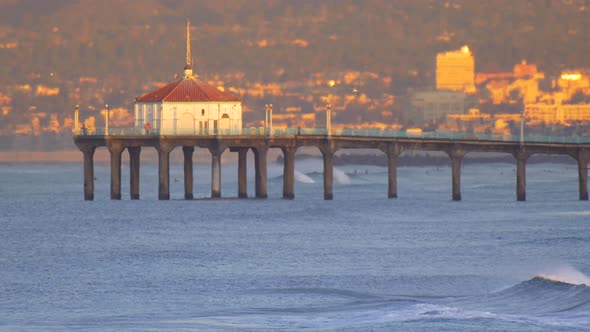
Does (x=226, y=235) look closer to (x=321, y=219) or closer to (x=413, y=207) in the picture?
(x=321, y=219)

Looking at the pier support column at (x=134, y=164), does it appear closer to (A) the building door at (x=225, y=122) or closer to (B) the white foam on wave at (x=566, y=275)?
(A) the building door at (x=225, y=122)

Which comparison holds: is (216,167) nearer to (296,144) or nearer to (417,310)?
(296,144)

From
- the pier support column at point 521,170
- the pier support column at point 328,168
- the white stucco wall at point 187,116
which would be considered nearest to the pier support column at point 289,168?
the pier support column at point 328,168

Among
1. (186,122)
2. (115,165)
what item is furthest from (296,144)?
(115,165)

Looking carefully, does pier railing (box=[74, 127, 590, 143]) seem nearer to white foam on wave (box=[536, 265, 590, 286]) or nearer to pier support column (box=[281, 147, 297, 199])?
pier support column (box=[281, 147, 297, 199])

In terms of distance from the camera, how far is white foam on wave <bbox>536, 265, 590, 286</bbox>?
69.9 metres

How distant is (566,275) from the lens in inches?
2864

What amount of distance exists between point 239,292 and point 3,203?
255ft

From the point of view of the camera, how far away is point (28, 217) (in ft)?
391

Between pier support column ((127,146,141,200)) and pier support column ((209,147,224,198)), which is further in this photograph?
pier support column ((127,146,141,200))

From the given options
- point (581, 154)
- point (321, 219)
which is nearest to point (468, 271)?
point (321, 219)

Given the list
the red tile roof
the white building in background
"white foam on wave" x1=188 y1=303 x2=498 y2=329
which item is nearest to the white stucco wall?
the white building in background

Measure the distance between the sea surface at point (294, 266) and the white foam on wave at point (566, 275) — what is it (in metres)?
0.16


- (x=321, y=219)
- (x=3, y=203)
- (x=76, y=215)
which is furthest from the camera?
(x=3, y=203)
